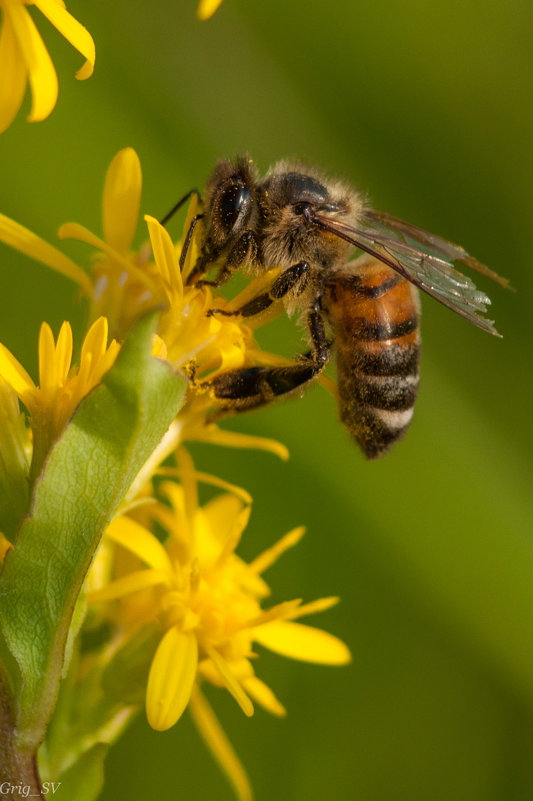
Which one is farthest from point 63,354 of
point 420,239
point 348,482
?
point 348,482

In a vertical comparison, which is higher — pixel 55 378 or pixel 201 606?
pixel 55 378

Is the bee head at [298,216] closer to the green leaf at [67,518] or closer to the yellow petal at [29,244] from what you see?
the yellow petal at [29,244]

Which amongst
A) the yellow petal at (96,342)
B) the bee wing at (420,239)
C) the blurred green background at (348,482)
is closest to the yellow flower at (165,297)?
the yellow petal at (96,342)

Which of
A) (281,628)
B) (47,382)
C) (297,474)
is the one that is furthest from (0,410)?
(297,474)

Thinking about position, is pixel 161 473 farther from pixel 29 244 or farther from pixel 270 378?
pixel 29 244

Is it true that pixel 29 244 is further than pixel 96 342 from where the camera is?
Yes

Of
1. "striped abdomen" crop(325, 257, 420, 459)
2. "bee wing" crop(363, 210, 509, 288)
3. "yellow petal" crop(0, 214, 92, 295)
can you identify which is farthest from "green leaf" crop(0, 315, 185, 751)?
"bee wing" crop(363, 210, 509, 288)
